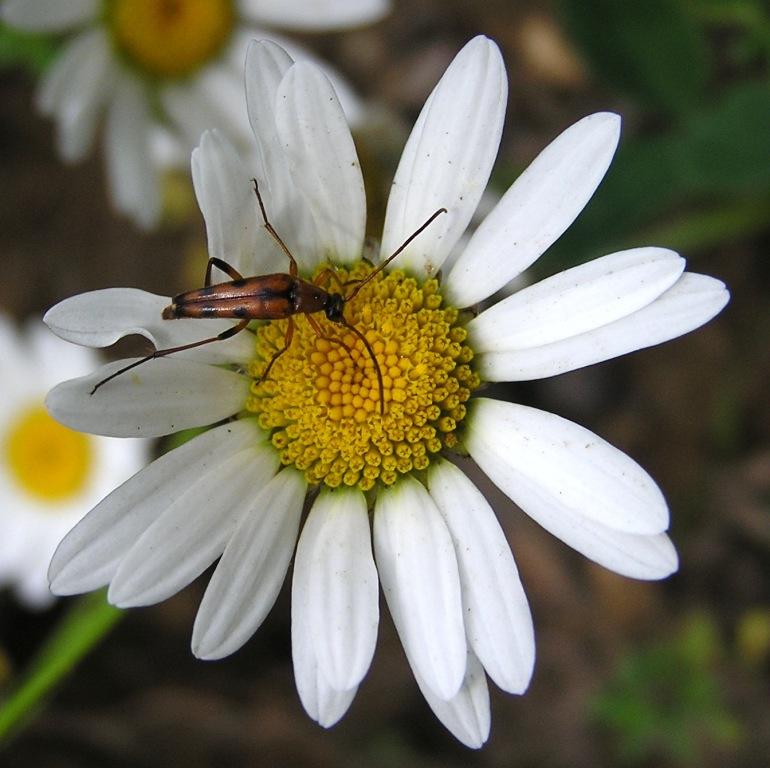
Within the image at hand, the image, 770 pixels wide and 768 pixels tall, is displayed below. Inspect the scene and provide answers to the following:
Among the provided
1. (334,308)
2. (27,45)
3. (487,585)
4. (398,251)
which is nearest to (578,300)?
(398,251)

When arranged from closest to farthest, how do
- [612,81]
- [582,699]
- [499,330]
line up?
1. [499,330]
2. [612,81]
3. [582,699]

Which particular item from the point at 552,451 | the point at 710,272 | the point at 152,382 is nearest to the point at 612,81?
the point at 710,272

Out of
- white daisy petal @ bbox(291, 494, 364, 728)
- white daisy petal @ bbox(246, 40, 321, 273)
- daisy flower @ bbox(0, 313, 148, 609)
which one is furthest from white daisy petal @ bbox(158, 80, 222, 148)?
white daisy petal @ bbox(291, 494, 364, 728)

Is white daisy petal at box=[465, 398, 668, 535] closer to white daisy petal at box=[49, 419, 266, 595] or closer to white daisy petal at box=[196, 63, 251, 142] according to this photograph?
white daisy petal at box=[49, 419, 266, 595]

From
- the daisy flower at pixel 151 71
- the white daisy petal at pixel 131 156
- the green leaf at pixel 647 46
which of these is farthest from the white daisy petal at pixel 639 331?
the green leaf at pixel 647 46

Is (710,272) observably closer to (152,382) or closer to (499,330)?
(499,330)

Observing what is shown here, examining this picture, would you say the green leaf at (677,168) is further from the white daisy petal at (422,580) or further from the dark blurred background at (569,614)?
the white daisy petal at (422,580)
